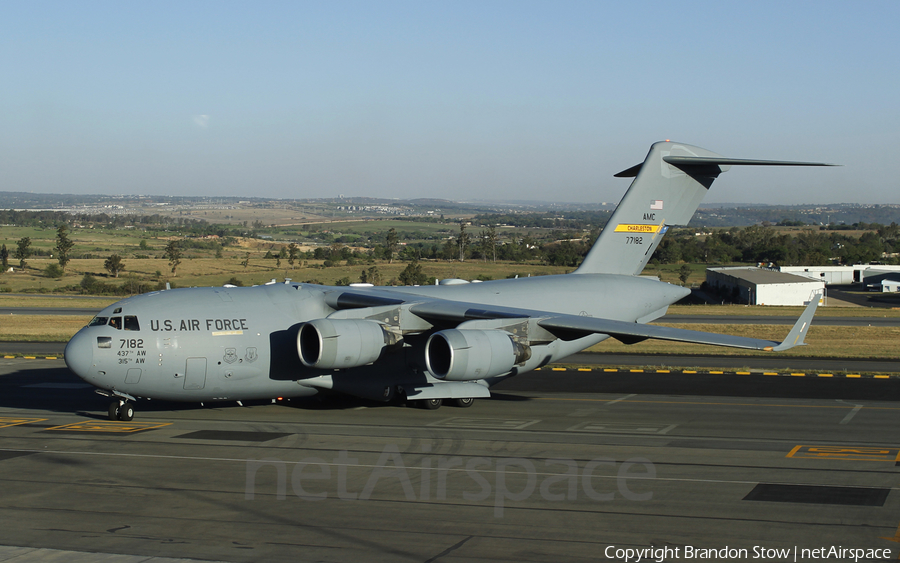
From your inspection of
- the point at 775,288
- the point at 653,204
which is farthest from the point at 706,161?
the point at 775,288

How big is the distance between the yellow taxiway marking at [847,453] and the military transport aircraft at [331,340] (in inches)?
80.0

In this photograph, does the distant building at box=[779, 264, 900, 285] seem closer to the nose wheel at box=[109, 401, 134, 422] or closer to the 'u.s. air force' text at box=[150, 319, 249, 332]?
the 'u.s. air force' text at box=[150, 319, 249, 332]

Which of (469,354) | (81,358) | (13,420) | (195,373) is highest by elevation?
(469,354)

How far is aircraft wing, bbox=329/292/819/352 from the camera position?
50.0ft

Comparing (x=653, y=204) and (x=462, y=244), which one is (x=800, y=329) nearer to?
(x=653, y=204)

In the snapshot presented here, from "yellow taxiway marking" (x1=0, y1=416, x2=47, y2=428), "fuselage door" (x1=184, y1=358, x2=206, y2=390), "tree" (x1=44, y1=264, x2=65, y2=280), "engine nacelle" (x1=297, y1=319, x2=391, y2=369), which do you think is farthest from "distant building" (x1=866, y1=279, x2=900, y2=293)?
"tree" (x1=44, y1=264, x2=65, y2=280)

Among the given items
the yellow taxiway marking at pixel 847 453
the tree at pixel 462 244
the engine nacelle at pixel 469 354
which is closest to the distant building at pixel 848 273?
the tree at pixel 462 244

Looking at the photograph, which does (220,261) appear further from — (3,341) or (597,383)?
(597,383)

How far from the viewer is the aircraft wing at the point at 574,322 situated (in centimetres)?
1525

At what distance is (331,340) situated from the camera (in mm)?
16906

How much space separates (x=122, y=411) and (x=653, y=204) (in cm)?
1536

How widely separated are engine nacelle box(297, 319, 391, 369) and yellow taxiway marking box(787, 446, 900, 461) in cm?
883

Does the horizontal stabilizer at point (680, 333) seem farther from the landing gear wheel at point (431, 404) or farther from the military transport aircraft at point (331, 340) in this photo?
the landing gear wheel at point (431, 404)

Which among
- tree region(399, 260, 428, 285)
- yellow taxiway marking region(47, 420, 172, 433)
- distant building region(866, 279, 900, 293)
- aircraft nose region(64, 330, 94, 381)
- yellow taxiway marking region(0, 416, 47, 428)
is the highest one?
aircraft nose region(64, 330, 94, 381)
